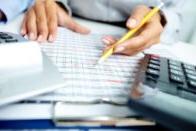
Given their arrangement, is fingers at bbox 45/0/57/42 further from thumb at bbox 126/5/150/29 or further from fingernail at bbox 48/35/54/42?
thumb at bbox 126/5/150/29

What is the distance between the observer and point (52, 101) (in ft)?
0.93

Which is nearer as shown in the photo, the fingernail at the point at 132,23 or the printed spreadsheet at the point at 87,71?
the printed spreadsheet at the point at 87,71

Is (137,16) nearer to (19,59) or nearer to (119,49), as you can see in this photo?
(119,49)

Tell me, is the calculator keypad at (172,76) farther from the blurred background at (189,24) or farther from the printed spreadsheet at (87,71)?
the blurred background at (189,24)

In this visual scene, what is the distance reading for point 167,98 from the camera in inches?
10.5

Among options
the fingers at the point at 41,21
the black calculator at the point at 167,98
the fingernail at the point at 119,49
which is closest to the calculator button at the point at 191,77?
the black calculator at the point at 167,98

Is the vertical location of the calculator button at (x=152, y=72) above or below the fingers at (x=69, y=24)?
below

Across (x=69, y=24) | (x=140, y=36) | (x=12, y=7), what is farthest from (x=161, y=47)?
(x=12, y=7)

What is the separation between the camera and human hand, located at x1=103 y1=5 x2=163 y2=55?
1.47 ft

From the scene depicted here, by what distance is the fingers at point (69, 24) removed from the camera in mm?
555

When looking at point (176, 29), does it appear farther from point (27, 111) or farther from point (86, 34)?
point (27, 111)

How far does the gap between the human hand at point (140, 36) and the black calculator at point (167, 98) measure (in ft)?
0.37

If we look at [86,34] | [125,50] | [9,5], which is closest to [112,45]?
[125,50]

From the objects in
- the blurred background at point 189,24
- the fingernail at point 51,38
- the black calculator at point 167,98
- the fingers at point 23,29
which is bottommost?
the black calculator at point 167,98
